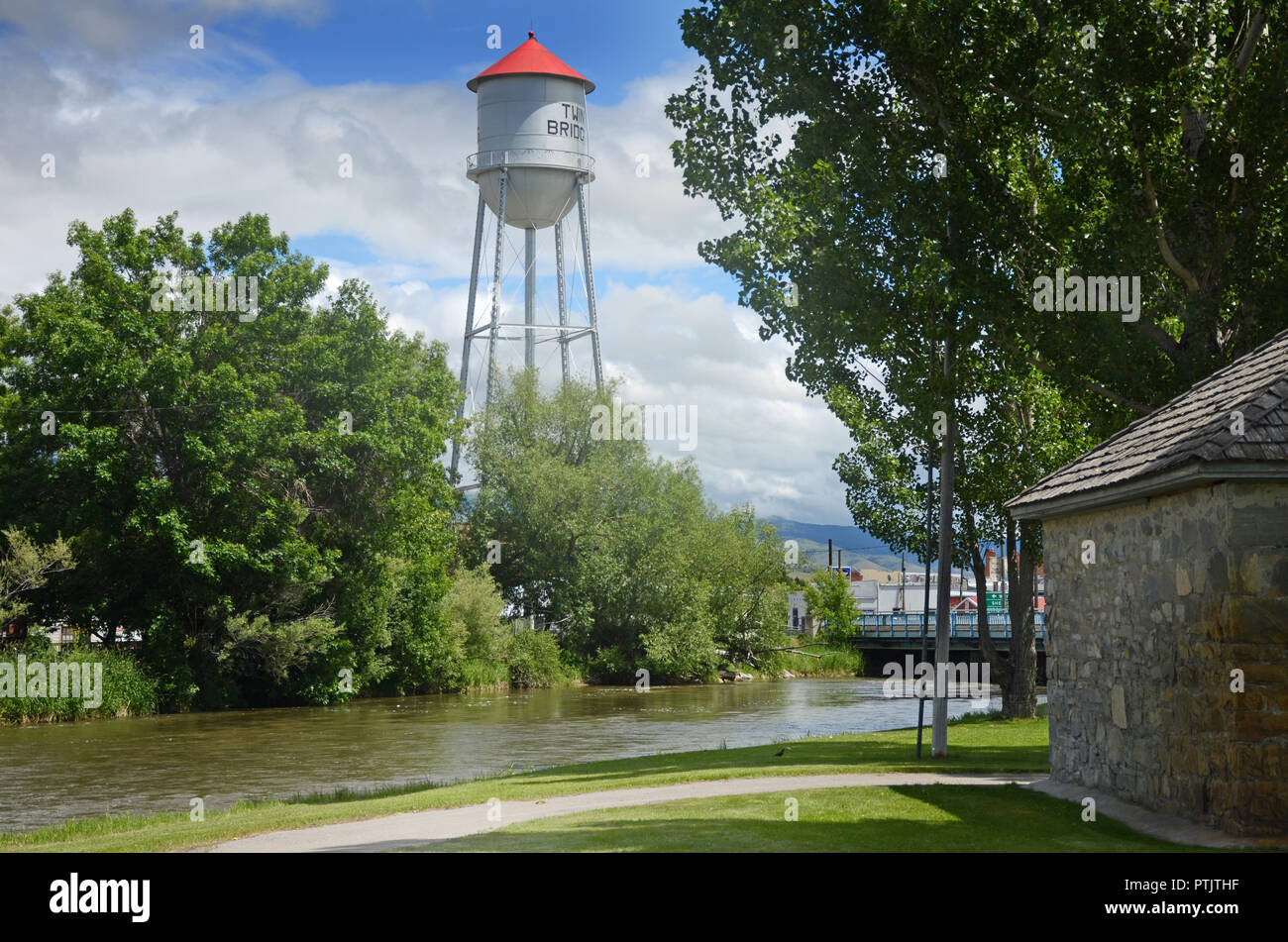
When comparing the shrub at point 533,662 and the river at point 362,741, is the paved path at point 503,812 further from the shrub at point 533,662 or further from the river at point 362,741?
the shrub at point 533,662

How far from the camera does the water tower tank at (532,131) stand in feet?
182

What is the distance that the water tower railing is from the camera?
55344 millimetres

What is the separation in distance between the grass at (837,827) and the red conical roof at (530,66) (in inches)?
1843

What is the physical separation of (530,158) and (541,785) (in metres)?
42.0

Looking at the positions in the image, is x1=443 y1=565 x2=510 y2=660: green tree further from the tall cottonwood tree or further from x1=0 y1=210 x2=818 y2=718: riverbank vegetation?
the tall cottonwood tree

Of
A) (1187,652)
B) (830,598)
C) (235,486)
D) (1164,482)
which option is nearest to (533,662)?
(235,486)

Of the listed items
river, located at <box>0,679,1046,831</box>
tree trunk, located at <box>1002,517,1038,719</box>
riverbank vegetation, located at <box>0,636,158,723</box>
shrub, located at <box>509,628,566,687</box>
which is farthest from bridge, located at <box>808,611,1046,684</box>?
riverbank vegetation, located at <box>0,636,158,723</box>

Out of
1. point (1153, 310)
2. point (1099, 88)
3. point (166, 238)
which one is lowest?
point (1153, 310)

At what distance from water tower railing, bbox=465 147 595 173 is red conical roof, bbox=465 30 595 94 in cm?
343
